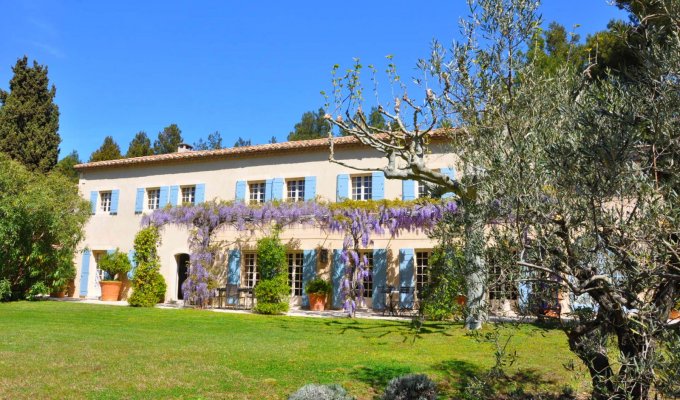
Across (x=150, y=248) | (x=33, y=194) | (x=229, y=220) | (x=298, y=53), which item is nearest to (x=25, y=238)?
(x=33, y=194)

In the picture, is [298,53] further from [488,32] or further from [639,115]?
[639,115]

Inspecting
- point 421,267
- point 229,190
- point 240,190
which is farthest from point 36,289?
point 421,267

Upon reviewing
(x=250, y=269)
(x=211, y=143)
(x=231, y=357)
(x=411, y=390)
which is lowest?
(x=231, y=357)

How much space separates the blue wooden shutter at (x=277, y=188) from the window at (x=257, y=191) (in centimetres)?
67

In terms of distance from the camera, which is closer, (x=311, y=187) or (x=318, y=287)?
(x=318, y=287)

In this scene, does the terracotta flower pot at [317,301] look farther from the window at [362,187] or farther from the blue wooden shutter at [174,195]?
the blue wooden shutter at [174,195]

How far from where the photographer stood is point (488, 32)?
4.35 meters

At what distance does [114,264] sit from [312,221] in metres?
7.28

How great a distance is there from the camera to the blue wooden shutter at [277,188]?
17031 millimetres

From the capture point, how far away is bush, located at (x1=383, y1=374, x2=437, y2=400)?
4344mm

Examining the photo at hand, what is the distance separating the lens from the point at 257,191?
1772cm

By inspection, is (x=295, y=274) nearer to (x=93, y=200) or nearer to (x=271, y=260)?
(x=271, y=260)

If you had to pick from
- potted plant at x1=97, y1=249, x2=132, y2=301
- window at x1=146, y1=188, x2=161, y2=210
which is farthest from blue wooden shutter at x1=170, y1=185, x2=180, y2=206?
potted plant at x1=97, y1=249, x2=132, y2=301

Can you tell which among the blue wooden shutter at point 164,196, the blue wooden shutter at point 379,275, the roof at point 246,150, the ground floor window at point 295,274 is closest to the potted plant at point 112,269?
the blue wooden shutter at point 164,196
